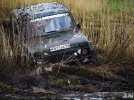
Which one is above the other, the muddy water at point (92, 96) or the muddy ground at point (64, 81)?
the muddy water at point (92, 96)

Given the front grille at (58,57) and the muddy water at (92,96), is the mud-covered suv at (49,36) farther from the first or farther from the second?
the muddy water at (92,96)

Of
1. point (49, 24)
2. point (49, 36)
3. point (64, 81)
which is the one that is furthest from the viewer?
point (49, 24)

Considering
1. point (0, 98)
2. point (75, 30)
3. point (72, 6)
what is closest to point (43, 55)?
point (75, 30)

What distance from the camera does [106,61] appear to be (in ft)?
31.4

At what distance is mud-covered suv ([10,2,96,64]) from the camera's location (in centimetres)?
899

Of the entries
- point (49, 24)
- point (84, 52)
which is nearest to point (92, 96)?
point (84, 52)

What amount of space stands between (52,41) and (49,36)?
0.88ft

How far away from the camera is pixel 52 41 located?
30.0 feet

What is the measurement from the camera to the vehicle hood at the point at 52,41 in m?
8.97

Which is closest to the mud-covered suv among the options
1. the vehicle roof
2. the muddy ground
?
the vehicle roof

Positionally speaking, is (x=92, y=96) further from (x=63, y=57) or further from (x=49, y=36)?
(x=49, y=36)

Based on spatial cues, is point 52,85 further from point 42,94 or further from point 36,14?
point 36,14

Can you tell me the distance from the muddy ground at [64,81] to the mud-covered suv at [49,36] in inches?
10.4

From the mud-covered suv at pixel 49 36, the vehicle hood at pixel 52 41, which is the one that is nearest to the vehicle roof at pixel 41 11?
the mud-covered suv at pixel 49 36
